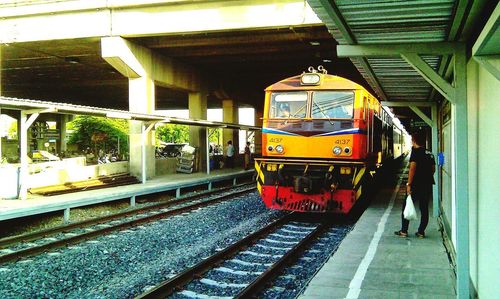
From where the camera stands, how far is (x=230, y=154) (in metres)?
27.0

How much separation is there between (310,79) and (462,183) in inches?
276

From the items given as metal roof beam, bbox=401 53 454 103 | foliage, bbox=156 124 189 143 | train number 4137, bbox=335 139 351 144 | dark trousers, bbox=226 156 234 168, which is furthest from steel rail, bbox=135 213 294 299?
foliage, bbox=156 124 189 143

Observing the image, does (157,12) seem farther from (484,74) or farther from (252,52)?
(484,74)

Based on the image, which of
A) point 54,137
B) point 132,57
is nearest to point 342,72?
point 132,57

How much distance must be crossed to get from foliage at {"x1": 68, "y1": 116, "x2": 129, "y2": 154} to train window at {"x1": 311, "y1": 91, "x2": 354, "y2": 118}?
84.2 feet

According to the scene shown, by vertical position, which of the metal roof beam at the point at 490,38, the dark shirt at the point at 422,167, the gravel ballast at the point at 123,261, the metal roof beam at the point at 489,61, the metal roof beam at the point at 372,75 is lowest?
the gravel ballast at the point at 123,261

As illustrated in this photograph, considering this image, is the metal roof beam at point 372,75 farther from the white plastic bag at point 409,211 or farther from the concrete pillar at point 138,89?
the concrete pillar at point 138,89

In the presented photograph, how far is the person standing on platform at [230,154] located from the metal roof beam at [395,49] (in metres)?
21.7

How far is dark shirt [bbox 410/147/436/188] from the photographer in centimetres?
784

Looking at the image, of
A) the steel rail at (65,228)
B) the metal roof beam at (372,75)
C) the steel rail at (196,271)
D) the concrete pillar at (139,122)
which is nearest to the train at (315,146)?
the metal roof beam at (372,75)

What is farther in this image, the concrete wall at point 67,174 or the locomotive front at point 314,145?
the concrete wall at point 67,174

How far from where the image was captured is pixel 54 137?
40938 millimetres

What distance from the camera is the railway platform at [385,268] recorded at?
516cm

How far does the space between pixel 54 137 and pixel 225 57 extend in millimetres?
24285
